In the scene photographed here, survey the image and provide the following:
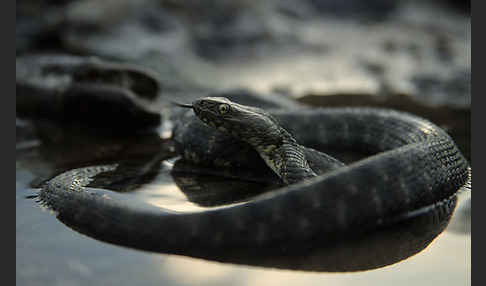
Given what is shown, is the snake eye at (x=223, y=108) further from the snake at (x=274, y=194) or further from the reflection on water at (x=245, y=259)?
the reflection on water at (x=245, y=259)

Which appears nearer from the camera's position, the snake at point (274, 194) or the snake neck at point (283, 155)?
the snake at point (274, 194)

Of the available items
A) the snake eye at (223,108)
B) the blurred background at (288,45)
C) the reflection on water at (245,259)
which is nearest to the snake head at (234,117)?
the snake eye at (223,108)

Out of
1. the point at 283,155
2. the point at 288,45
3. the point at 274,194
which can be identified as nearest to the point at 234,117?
the point at 283,155

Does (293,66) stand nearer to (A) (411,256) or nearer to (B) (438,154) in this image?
(B) (438,154)

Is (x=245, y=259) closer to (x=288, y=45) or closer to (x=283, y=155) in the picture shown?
(x=283, y=155)

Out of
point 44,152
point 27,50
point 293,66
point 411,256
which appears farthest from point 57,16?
point 411,256

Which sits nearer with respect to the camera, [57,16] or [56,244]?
[56,244]

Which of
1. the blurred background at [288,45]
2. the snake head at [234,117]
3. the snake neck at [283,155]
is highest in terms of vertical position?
the snake head at [234,117]
